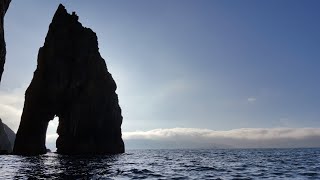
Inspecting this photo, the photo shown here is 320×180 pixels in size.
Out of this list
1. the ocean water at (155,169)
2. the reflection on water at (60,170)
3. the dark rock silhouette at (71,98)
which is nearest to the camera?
the reflection on water at (60,170)

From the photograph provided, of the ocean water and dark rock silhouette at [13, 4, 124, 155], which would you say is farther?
dark rock silhouette at [13, 4, 124, 155]

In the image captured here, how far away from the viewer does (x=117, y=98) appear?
96625 mm

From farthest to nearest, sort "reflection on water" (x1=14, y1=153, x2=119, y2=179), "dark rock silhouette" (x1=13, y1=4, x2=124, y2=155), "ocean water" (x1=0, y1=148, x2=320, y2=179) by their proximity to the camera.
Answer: "dark rock silhouette" (x1=13, y1=4, x2=124, y2=155), "ocean water" (x1=0, y1=148, x2=320, y2=179), "reflection on water" (x1=14, y1=153, x2=119, y2=179)

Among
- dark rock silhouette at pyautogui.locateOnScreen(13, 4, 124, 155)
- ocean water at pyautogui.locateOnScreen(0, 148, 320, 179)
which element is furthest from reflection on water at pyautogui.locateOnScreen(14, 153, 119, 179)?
dark rock silhouette at pyautogui.locateOnScreen(13, 4, 124, 155)

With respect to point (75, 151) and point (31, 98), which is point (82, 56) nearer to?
point (31, 98)

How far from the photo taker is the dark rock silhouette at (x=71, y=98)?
3228 inches

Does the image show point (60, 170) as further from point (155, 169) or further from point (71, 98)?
point (71, 98)

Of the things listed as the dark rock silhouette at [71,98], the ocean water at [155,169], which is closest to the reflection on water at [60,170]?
the ocean water at [155,169]

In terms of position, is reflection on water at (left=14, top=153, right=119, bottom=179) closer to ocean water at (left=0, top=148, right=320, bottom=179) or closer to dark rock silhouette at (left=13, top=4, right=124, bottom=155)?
ocean water at (left=0, top=148, right=320, bottom=179)

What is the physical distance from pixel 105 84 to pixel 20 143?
24.8 meters

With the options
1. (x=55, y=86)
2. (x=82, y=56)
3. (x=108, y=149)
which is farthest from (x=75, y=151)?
(x=82, y=56)

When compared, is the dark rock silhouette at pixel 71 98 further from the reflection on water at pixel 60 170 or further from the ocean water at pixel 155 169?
the reflection on water at pixel 60 170

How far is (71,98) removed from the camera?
85875 mm

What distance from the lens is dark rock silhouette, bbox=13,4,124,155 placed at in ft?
269
